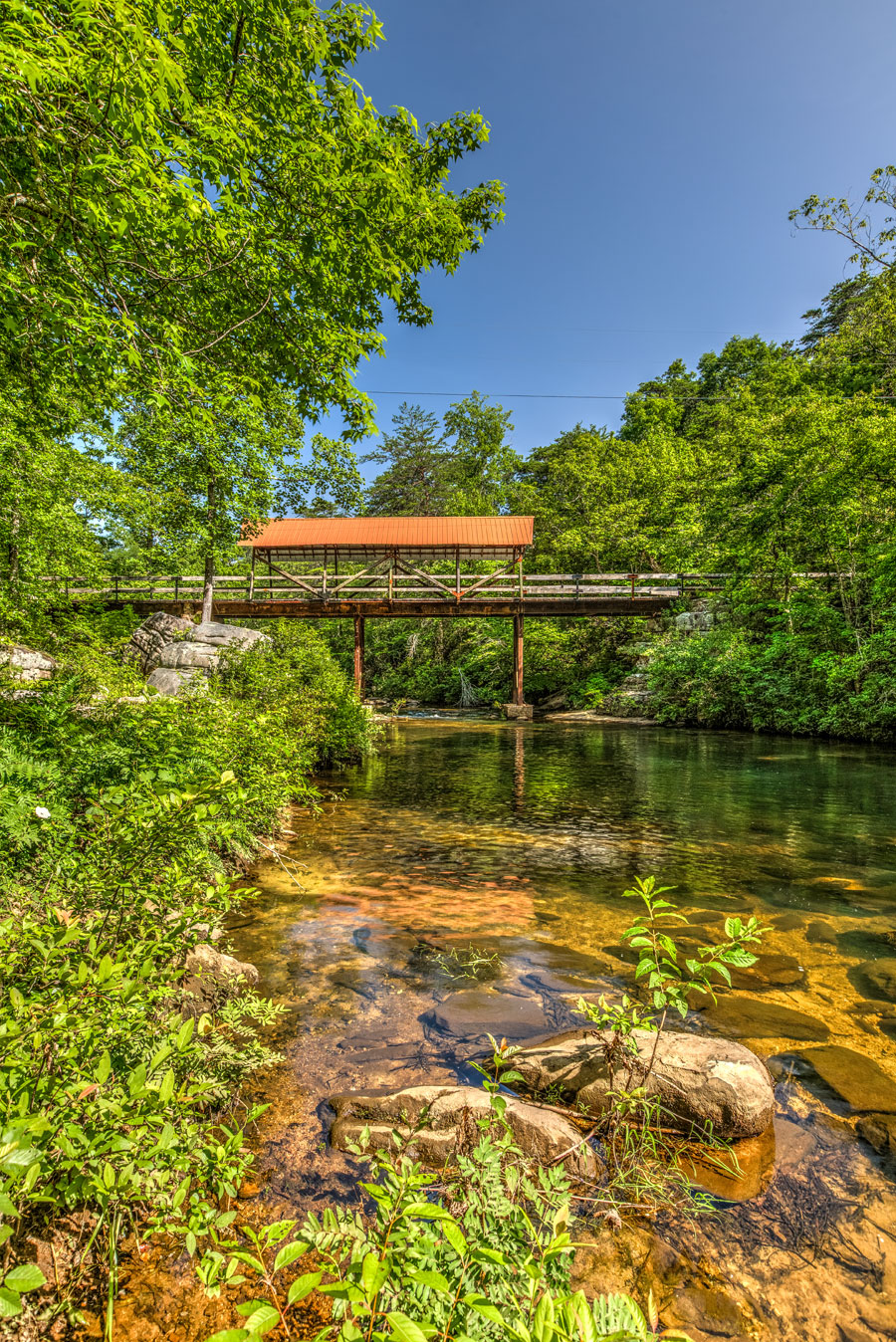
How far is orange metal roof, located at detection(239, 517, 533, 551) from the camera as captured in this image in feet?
70.1

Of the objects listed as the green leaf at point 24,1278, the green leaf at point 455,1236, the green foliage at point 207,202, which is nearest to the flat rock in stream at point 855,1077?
the green leaf at point 455,1236

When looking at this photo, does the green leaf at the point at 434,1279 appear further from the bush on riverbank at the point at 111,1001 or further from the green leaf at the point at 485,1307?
the bush on riverbank at the point at 111,1001

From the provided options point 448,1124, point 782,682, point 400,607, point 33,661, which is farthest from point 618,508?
point 448,1124

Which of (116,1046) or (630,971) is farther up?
(116,1046)

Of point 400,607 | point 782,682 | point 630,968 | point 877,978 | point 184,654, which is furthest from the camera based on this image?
point 400,607

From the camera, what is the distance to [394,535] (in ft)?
71.6

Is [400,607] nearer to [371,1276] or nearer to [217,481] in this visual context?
[217,481]

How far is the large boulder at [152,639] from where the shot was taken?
14438 mm

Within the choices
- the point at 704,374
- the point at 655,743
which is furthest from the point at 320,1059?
the point at 704,374

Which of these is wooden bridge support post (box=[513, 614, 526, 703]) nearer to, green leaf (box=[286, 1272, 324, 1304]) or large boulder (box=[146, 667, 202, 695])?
large boulder (box=[146, 667, 202, 695])

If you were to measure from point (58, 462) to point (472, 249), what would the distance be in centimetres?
1215

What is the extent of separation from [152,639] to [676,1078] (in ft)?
51.0

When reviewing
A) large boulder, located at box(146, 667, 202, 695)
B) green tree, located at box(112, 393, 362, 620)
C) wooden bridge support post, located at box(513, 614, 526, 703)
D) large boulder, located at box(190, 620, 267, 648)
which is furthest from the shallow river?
wooden bridge support post, located at box(513, 614, 526, 703)

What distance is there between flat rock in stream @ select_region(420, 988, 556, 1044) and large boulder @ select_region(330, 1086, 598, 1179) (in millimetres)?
617
